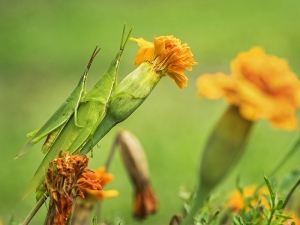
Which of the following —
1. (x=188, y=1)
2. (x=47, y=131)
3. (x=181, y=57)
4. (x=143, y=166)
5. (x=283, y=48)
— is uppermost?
(x=188, y=1)

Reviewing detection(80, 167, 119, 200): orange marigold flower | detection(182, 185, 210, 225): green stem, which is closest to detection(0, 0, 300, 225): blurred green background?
detection(80, 167, 119, 200): orange marigold flower

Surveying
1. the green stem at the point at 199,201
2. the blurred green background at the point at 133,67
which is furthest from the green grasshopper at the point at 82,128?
the blurred green background at the point at 133,67

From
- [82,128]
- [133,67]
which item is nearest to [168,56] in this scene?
[82,128]

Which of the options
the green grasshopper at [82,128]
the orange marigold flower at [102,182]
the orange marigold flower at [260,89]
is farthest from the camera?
the orange marigold flower at [102,182]

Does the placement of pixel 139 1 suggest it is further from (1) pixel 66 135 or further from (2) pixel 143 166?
(1) pixel 66 135

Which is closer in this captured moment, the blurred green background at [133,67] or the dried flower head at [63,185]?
the dried flower head at [63,185]

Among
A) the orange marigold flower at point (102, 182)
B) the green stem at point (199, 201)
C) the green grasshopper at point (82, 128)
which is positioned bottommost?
the orange marigold flower at point (102, 182)

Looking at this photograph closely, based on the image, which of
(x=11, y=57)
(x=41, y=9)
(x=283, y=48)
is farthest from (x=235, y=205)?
(x=41, y=9)

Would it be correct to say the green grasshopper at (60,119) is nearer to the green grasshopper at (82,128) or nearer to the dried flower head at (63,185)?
the green grasshopper at (82,128)
